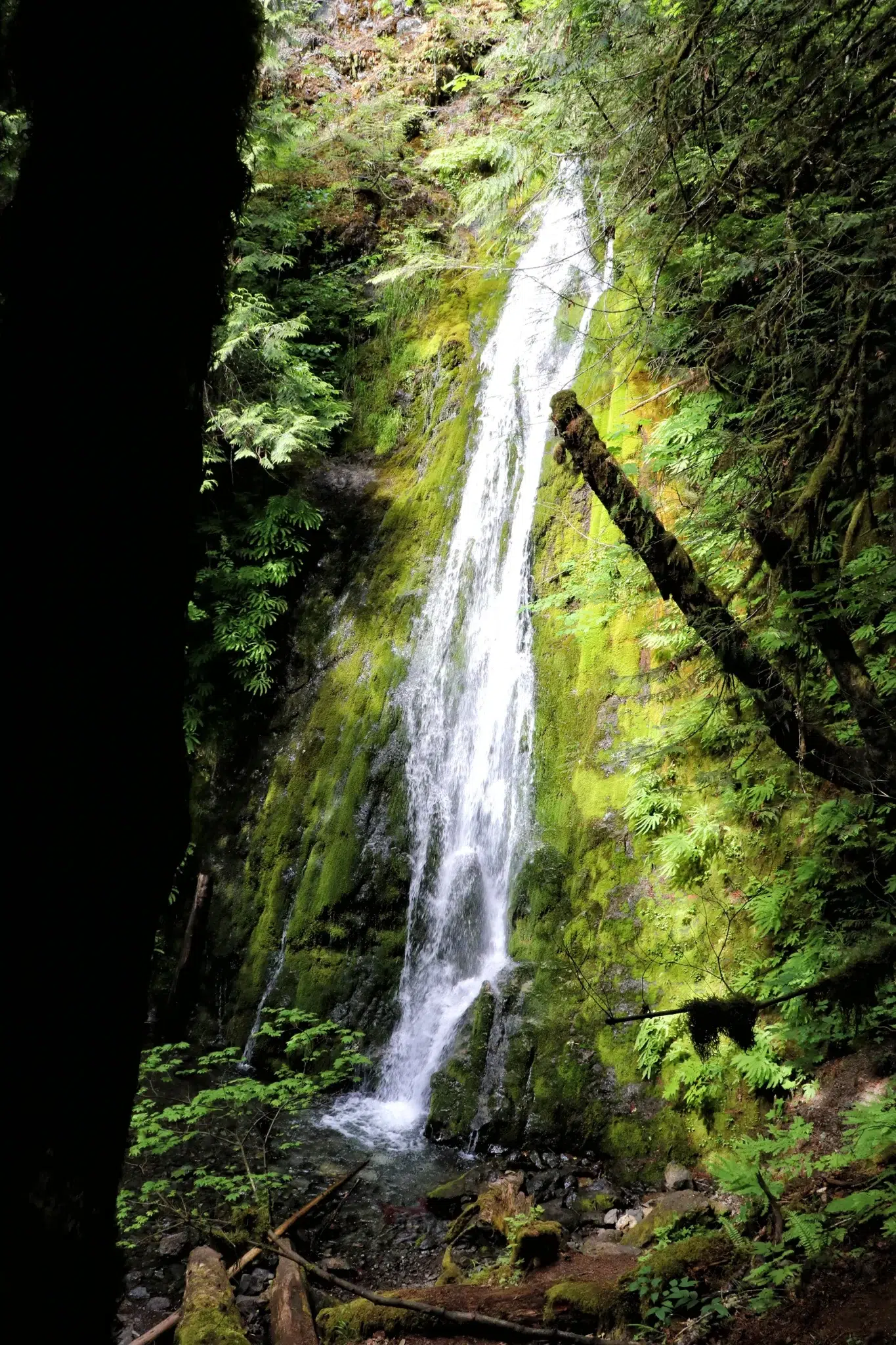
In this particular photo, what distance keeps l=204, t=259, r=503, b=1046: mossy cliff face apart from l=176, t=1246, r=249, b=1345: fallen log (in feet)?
12.4

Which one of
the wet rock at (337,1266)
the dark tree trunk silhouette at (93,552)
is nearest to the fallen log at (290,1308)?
the wet rock at (337,1266)

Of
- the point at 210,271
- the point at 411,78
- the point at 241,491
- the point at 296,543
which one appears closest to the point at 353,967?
the point at 296,543

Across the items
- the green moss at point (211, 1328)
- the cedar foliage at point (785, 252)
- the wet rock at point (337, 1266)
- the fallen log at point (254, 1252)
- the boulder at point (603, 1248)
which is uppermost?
the cedar foliage at point (785, 252)

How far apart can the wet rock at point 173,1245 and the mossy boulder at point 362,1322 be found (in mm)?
1644

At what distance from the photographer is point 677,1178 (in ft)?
17.9

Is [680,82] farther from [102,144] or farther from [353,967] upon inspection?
[353,967]

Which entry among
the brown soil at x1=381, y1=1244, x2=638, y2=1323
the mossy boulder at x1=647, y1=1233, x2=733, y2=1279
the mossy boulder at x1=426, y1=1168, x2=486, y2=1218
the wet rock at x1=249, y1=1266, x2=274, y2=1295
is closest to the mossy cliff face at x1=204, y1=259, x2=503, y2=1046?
the mossy boulder at x1=426, y1=1168, x2=486, y2=1218

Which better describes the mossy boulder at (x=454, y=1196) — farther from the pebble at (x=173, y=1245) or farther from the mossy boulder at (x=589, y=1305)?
the mossy boulder at (x=589, y=1305)

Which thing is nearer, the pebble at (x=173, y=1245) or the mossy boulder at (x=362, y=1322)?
the mossy boulder at (x=362, y=1322)

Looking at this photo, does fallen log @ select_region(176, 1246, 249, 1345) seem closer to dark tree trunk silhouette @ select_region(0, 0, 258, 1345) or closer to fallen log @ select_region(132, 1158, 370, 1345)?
fallen log @ select_region(132, 1158, 370, 1345)

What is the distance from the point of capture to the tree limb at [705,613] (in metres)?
4.16

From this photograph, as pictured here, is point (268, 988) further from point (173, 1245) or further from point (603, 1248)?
point (603, 1248)

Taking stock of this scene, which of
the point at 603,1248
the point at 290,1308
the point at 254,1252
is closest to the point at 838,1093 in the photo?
the point at 603,1248

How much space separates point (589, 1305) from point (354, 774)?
6.96 m
